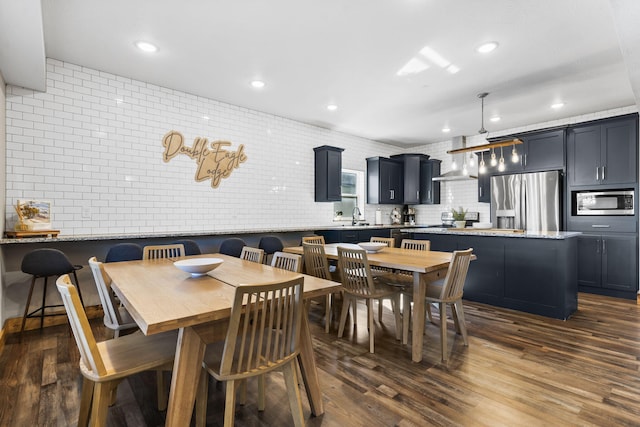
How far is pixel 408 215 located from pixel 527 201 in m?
2.79

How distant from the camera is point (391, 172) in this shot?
725 cm

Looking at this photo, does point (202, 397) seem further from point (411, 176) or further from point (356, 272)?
point (411, 176)

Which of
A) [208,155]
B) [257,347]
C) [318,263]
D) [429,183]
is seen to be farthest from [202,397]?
[429,183]

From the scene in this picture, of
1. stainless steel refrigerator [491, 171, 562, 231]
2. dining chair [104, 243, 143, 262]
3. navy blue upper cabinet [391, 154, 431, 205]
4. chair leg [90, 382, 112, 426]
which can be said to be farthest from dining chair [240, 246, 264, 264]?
navy blue upper cabinet [391, 154, 431, 205]

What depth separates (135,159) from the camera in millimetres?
4098

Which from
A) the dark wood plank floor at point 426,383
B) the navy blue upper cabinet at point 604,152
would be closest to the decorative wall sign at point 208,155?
the dark wood plank floor at point 426,383

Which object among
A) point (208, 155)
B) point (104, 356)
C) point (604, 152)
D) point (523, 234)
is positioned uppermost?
point (604, 152)

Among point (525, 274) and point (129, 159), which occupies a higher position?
point (129, 159)

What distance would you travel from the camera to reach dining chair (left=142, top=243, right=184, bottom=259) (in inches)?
128

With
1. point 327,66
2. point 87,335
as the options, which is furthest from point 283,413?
point 327,66

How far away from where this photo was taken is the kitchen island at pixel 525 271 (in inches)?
144

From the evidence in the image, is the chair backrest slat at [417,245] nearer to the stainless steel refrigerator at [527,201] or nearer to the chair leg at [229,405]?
the stainless steel refrigerator at [527,201]

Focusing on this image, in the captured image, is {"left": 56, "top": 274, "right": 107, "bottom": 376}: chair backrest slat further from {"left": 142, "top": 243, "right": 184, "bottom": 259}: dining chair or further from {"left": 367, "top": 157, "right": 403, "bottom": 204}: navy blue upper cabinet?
{"left": 367, "top": 157, "right": 403, "bottom": 204}: navy blue upper cabinet

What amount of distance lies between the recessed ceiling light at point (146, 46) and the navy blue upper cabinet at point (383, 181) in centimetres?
463
